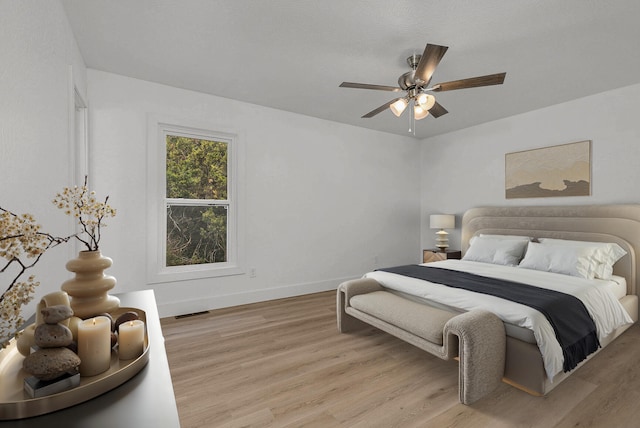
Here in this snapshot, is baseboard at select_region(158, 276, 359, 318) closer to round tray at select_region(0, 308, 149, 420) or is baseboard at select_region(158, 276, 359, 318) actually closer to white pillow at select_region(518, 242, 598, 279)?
white pillow at select_region(518, 242, 598, 279)

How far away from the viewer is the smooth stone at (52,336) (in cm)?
73

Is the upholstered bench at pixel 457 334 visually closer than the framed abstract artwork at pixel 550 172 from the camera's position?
Yes

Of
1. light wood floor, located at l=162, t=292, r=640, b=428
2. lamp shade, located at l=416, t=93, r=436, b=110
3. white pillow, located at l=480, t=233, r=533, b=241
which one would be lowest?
light wood floor, located at l=162, t=292, r=640, b=428

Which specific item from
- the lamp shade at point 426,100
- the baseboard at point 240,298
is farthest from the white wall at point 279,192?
the lamp shade at point 426,100

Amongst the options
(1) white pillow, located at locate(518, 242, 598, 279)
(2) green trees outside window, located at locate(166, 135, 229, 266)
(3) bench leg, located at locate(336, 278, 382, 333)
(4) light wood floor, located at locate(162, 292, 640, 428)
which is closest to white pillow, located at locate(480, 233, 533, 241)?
(1) white pillow, located at locate(518, 242, 598, 279)

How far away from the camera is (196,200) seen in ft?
12.1

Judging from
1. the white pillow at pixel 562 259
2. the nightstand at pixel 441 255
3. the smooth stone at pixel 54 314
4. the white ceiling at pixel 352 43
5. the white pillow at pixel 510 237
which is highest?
the white ceiling at pixel 352 43

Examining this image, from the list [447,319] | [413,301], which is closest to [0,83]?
[447,319]

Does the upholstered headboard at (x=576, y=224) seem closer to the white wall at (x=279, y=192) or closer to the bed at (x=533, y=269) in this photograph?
the bed at (x=533, y=269)

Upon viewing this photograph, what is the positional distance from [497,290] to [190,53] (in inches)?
130

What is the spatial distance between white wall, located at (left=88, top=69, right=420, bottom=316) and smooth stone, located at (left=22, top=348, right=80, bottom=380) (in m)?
2.83

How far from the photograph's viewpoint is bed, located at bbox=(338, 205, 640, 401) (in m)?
2.01

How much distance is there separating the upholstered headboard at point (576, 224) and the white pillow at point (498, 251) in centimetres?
39

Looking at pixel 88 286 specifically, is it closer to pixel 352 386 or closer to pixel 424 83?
pixel 352 386
